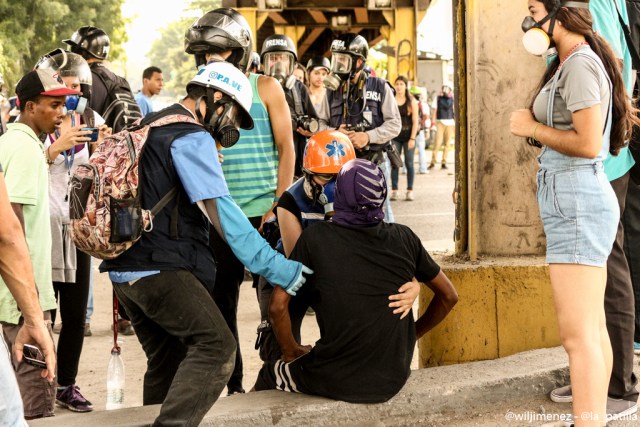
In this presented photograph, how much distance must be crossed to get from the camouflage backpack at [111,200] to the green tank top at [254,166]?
1.27m

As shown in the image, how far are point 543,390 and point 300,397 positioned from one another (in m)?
1.32

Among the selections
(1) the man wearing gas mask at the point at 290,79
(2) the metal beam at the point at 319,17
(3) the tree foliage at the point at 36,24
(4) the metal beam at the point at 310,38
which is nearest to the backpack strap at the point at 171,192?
(1) the man wearing gas mask at the point at 290,79

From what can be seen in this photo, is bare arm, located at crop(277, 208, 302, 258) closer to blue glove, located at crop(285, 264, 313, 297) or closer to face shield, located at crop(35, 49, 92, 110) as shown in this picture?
blue glove, located at crop(285, 264, 313, 297)

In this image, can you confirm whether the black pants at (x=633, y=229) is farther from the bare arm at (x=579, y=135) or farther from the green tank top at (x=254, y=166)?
the green tank top at (x=254, y=166)

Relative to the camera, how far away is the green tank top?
4.90 m

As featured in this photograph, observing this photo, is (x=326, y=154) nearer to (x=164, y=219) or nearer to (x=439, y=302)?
(x=439, y=302)

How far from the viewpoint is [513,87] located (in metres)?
5.15

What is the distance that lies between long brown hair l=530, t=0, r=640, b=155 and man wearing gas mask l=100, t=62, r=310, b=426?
1.37 meters

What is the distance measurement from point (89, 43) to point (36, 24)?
31.6 metres

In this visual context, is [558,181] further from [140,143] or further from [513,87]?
[140,143]

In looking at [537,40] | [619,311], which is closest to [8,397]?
[537,40]

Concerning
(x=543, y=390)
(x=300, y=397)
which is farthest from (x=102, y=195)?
(x=543, y=390)

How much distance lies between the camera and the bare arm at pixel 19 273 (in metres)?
2.75

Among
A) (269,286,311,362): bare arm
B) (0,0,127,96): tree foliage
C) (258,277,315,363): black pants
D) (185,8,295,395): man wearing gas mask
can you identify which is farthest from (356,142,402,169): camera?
(0,0,127,96): tree foliage
